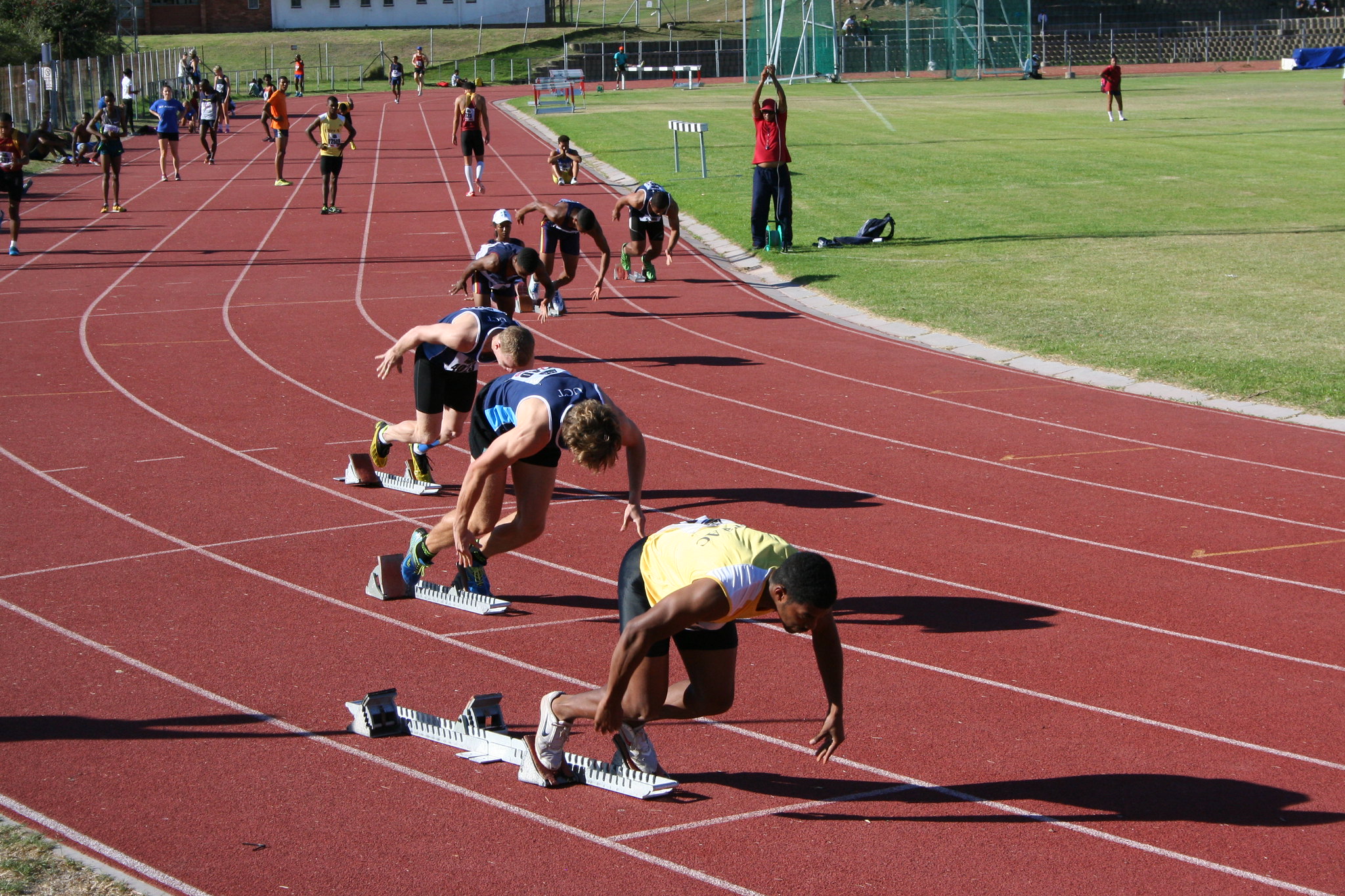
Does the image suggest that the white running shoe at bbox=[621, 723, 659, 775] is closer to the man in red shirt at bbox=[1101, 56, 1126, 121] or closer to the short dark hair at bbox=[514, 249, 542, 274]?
the short dark hair at bbox=[514, 249, 542, 274]

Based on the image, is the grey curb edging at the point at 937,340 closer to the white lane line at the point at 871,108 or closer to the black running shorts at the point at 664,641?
the black running shorts at the point at 664,641

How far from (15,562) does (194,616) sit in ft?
5.14

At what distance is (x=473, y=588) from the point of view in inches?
275

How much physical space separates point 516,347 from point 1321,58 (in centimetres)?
6899

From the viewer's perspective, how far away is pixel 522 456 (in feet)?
20.3

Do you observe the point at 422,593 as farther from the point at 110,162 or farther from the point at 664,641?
the point at 110,162

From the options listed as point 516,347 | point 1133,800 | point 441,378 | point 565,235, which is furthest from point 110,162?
point 1133,800

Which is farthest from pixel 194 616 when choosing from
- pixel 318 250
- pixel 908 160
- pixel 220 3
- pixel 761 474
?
pixel 220 3

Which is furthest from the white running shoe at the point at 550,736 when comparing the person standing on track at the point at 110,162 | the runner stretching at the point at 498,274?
the person standing on track at the point at 110,162

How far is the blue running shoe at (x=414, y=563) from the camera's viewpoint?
698 centimetres

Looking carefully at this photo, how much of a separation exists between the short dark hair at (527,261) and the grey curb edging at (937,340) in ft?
14.7

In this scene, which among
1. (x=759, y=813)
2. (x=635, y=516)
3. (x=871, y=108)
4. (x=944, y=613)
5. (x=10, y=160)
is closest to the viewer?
(x=759, y=813)

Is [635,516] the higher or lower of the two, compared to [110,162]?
lower

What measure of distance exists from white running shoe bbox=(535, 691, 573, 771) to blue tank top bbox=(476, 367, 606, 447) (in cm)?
156
